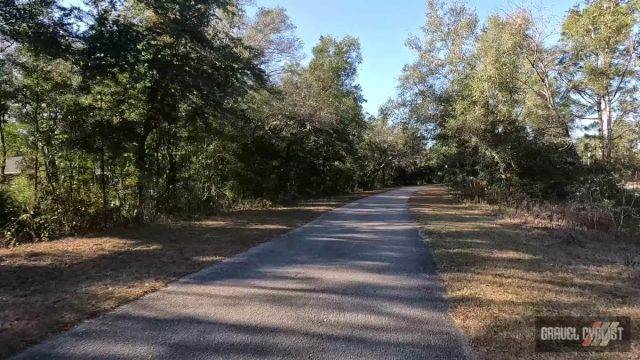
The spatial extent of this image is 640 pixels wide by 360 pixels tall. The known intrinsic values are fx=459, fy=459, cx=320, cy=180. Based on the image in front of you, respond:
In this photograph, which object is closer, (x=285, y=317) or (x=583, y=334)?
(x=583, y=334)

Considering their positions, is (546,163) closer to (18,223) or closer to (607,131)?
(607,131)

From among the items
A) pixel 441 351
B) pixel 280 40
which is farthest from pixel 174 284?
pixel 280 40

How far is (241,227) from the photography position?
12.6 metres

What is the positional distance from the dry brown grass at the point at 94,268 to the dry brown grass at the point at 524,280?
413cm

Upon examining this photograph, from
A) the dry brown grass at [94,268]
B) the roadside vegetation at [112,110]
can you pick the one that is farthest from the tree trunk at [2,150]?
the dry brown grass at [94,268]

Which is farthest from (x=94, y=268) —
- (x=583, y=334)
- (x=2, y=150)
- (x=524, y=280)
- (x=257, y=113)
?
(x=257, y=113)

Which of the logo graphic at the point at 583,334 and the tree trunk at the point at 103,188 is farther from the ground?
the tree trunk at the point at 103,188

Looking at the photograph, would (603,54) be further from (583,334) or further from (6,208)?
(6,208)

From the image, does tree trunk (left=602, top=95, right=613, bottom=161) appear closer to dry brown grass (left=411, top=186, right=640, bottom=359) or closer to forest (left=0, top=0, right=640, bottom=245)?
forest (left=0, top=0, right=640, bottom=245)

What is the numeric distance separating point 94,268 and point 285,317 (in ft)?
13.0

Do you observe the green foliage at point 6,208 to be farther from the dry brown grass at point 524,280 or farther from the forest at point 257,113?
the dry brown grass at point 524,280

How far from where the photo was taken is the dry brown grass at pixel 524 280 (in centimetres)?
484

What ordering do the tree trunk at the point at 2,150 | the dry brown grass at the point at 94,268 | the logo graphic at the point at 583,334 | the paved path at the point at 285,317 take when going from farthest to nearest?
the tree trunk at the point at 2,150 → the dry brown grass at the point at 94,268 → the logo graphic at the point at 583,334 → the paved path at the point at 285,317

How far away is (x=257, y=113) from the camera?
65.7 ft
